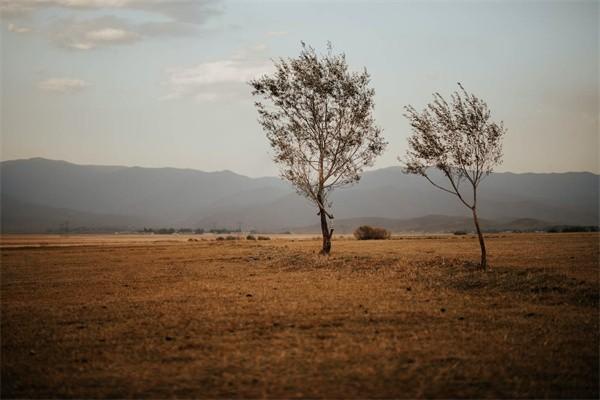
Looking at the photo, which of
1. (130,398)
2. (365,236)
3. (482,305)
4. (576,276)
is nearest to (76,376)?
(130,398)

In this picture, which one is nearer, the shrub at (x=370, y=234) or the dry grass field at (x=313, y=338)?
the dry grass field at (x=313, y=338)

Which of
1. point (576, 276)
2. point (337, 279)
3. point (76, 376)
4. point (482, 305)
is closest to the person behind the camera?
point (76, 376)

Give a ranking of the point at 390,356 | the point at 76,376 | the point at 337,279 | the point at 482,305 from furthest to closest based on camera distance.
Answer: the point at 337,279
the point at 482,305
the point at 390,356
the point at 76,376

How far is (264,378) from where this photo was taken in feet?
28.8

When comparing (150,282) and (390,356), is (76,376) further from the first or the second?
(150,282)

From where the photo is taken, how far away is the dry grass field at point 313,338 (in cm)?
847

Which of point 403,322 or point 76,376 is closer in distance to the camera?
point 76,376

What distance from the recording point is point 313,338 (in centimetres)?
1165

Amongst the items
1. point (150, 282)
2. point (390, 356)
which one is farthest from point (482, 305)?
point (150, 282)

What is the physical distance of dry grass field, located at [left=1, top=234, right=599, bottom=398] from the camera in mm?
8469

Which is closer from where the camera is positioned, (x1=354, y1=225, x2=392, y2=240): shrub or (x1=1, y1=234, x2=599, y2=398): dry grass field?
(x1=1, y1=234, x2=599, y2=398): dry grass field

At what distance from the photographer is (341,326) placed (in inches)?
508

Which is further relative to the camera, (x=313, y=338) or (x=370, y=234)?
(x=370, y=234)

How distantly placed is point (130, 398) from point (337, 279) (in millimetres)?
16511
